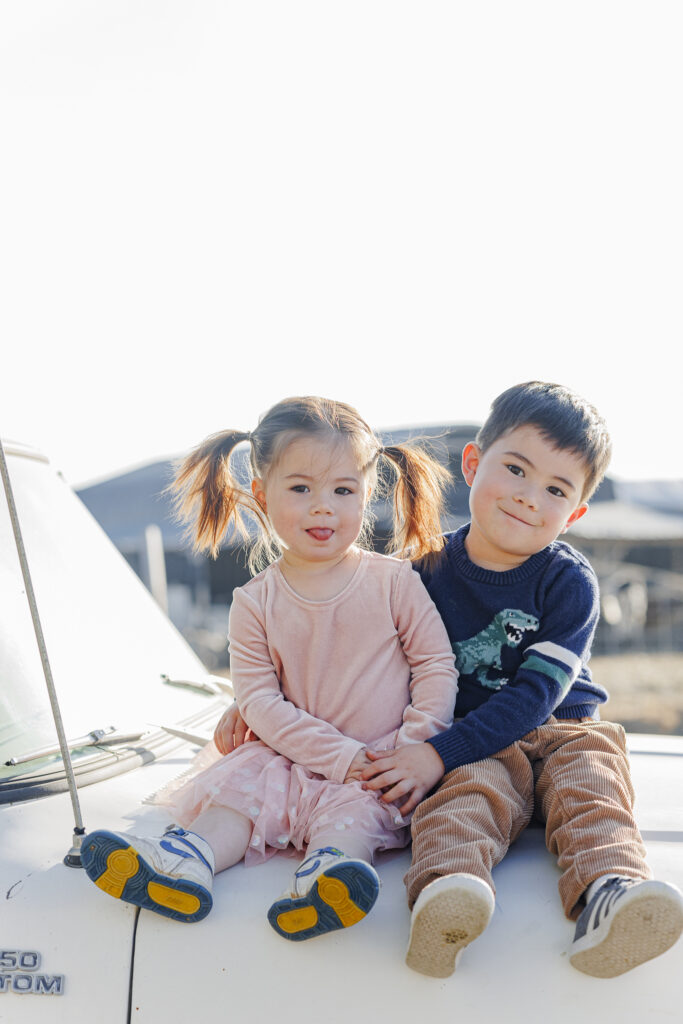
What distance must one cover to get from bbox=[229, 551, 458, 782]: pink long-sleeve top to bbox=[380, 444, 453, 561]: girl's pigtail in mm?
124

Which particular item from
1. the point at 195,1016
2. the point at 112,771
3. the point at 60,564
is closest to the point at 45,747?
the point at 112,771

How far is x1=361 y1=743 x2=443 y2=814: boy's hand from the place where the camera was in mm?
1889

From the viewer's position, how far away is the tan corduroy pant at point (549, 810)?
1618 mm

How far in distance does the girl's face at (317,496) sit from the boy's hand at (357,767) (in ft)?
1.51

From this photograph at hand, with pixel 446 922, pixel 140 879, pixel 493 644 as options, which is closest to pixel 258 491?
pixel 493 644

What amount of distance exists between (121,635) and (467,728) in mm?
1093

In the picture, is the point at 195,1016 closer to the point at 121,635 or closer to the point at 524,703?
the point at 524,703

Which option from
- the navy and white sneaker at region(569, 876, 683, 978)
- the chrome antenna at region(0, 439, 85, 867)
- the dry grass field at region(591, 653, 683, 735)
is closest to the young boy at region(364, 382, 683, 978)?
the navy and white sneaker at region(569, 876, 683, 978)

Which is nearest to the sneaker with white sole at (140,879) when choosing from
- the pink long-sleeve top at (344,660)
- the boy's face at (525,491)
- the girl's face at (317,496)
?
the pink long-sleeve top at (344,660)

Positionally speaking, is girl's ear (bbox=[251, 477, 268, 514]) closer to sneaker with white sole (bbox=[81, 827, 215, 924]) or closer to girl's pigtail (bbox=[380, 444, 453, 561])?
girl's pigtail (bbox=[380, 444, 453, 561])

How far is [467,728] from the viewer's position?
6.45 feet

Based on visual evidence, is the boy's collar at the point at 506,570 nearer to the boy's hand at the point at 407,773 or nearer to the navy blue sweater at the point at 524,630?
the navy blue sweater at the point at 524,630

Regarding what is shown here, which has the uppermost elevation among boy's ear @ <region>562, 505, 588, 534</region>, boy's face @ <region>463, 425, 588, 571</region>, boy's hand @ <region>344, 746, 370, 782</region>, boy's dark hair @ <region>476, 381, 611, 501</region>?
boy's dark hair @ <region>476, 381, 611, 501</region>

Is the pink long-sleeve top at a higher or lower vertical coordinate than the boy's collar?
lower
